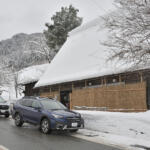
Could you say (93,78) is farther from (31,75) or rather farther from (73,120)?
(31,75)

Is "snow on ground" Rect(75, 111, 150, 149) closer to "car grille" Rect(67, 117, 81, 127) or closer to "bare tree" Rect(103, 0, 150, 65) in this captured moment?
"car grille" Rect(67, 117, 81, 127)

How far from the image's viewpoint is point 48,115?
408 inches

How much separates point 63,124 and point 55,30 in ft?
115

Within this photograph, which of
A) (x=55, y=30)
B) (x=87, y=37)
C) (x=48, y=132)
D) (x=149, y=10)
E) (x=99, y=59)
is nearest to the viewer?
(x=149, y=10)

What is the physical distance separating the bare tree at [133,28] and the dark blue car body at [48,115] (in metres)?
3.59

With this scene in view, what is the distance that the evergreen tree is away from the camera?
142 ft

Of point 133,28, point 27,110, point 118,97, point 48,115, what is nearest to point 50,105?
point 27,110

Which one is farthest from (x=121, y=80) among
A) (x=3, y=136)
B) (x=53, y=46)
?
(x=53, y=46)

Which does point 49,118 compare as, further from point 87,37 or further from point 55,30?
point 55,30

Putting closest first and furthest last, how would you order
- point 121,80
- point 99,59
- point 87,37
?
point 121,80 → point 99,59 → point 87,37

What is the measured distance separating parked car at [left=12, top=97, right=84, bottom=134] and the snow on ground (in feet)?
2.27

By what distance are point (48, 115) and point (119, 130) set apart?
3.32 meters

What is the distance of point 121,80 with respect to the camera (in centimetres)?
1655

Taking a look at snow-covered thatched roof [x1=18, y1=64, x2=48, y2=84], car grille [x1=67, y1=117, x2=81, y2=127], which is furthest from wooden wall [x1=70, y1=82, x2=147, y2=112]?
snow-covered thatched roof [x1=18, y1=64, x2=48, y2=84]
